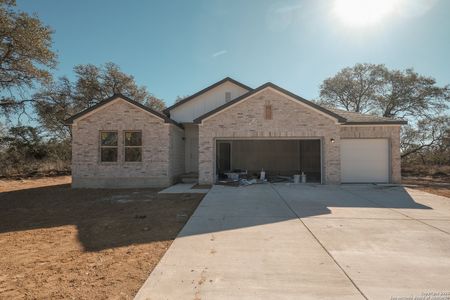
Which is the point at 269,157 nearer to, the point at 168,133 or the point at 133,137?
the point at 168,133

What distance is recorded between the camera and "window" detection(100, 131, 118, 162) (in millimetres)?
14875

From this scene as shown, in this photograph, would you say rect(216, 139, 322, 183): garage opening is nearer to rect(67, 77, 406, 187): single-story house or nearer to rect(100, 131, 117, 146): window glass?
rect(67, 77, 406, 187): single-story house

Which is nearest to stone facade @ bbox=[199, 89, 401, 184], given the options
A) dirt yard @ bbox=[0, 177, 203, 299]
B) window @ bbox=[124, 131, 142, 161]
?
window @ bbox=[124, 131, 142, 161]

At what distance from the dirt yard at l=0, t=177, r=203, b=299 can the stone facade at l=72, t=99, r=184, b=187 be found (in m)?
3.69

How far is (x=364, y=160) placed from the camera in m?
15.8

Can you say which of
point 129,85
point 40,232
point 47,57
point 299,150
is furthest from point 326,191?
point 129,85

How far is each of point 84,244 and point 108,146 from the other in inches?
392

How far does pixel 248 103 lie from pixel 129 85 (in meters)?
20.0

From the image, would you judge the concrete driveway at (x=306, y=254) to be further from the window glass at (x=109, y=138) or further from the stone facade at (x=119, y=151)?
the window glass at (x=109, y=138)

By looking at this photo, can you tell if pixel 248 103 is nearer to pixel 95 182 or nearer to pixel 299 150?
pixel 299 150

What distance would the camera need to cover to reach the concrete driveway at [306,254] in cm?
384

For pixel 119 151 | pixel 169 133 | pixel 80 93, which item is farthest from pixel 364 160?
pixel 80 93

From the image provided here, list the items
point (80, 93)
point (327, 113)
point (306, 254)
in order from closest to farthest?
point (306, 254)
point (327, 113)
point (80, 93)

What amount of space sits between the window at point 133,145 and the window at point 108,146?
607 millimetres
